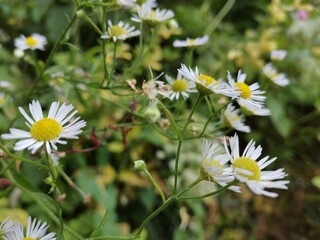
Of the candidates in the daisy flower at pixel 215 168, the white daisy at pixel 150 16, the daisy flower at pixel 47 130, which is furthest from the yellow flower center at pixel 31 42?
the daisy flower at pixel 215 168

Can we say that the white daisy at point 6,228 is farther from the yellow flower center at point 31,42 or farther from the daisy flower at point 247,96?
the yellow flower center at point 31,42

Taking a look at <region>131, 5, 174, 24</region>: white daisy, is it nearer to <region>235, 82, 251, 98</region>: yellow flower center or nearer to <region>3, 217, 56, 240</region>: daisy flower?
<region>235, 82, 251, 98</region>: yellow flower center

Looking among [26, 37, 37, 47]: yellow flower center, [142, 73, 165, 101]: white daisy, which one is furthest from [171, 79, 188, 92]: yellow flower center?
[26, 37, 37, 47]: yellow flower center

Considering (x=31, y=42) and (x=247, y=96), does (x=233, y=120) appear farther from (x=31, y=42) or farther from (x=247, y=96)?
(x=31, y=42)

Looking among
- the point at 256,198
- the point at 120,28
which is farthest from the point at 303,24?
the point at 120,28

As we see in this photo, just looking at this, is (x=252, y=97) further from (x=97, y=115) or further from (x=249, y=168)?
(x=97, y=115)

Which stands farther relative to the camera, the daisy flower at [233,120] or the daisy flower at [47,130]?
the daisy flower at [233,120]

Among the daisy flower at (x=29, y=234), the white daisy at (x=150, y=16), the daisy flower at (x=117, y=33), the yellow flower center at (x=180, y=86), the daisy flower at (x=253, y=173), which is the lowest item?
the daisy flower at (x=29, y=234)
